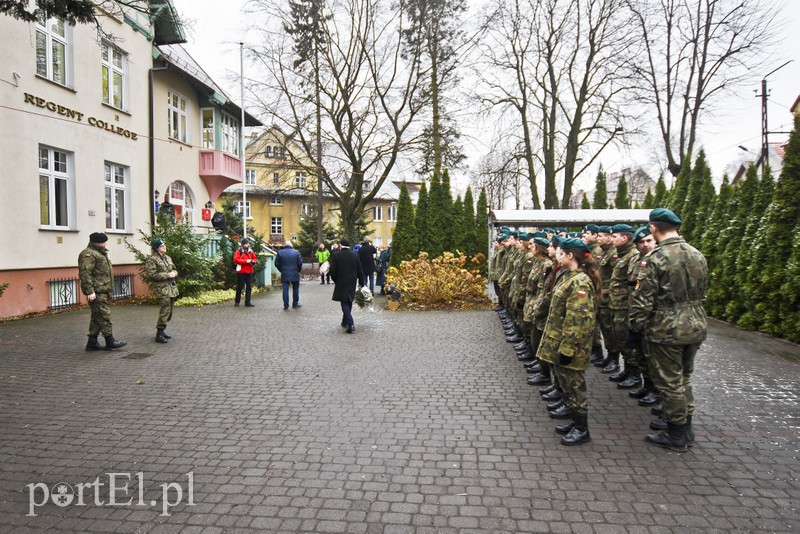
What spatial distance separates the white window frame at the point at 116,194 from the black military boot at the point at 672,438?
636 inches

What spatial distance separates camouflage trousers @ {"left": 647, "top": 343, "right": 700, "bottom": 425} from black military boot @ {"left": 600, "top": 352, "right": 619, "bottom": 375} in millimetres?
2597

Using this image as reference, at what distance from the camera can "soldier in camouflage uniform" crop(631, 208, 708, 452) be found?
4371 mm

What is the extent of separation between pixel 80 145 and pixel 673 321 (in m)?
15.6

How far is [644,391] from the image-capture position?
229 inches

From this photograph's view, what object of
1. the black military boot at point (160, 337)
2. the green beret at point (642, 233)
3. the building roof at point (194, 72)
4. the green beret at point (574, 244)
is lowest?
the black military boot at point (160, 337)

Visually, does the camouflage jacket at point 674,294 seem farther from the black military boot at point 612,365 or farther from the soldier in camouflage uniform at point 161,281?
the soldier in camouflage uniform at point 161,281

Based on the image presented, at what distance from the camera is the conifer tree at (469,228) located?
26.8 m

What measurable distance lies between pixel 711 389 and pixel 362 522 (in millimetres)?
4999

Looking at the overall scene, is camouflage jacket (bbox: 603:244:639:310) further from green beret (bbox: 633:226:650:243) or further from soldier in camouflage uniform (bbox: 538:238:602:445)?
soldier in camouflage uniform (bbox: 538:238:602:445)

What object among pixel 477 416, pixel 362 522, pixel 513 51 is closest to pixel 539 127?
pixel 513 51

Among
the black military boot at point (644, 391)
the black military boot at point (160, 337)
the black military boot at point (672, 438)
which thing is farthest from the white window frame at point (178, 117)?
the black military boot at point (672, 438)

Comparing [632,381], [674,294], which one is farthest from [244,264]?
[674,294]

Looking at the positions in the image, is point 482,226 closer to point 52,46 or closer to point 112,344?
point 52,46

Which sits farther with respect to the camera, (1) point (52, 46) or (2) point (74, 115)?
(2) point (74, 115)
